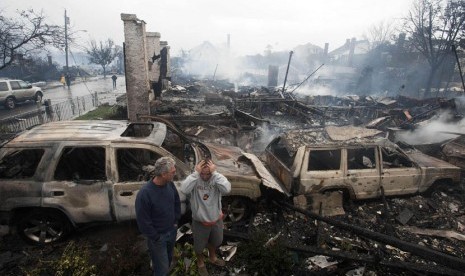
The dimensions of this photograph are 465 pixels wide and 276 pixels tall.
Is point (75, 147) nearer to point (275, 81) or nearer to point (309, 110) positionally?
point (309, 110)

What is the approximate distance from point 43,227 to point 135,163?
5.52 feet

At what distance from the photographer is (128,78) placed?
8555 mm

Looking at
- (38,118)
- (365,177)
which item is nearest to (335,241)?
(365,177)

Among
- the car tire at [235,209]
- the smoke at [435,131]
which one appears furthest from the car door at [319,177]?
the smoke at [435,131]

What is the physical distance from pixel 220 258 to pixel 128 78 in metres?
6.42

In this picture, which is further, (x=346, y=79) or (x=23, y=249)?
(x=346, y=79)

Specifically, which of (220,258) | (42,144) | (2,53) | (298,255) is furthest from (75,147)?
(2,53)

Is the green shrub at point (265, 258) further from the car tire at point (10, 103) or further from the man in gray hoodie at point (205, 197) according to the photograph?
the car tire at point (10, 103)

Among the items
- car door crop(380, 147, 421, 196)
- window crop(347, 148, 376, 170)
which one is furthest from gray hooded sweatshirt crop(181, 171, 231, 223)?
car door crop(380, 147, 421, 196)

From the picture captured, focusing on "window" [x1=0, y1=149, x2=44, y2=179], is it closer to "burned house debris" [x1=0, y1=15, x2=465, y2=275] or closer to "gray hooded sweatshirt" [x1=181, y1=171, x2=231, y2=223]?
"burned house debris" [x1=0, y1=15, x2=465, y2=275]

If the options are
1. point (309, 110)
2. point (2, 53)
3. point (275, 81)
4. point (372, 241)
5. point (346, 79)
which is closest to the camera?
point (372, 241)

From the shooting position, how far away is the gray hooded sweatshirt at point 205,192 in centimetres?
357

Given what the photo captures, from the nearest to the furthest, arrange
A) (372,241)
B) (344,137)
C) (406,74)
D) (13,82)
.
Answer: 1. (372,241)
2. (344,137)
3. (13,82)
4. (406,74)

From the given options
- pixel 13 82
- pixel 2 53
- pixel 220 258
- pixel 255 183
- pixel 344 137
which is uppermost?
pixel 2 53
